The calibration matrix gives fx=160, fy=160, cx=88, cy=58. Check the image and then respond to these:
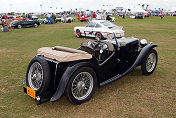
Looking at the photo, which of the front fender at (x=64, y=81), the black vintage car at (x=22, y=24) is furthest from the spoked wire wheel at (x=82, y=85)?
the black vintage car at (x=22, y=24)

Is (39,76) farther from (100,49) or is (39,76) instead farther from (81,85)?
(100,49)

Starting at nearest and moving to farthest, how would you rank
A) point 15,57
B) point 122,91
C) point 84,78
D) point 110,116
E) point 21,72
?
point 110,116 < point 84,78 < point 122,91 < point 21,72 < point 15,57

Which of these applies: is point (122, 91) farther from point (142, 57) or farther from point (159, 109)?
point (142, 57)

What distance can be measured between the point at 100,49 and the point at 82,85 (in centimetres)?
127

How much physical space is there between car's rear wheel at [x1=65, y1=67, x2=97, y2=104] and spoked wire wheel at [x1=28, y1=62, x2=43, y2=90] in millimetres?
713

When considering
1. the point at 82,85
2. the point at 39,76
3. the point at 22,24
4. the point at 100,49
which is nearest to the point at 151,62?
the point at 100,49

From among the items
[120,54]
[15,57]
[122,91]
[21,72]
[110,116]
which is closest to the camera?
[110,116]

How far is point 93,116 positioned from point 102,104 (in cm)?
46

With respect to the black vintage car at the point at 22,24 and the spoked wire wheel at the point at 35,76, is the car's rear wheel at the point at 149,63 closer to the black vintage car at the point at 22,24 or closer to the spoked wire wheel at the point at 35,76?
the spoked wire wheel at the point at 35,76

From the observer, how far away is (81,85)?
3.41 m

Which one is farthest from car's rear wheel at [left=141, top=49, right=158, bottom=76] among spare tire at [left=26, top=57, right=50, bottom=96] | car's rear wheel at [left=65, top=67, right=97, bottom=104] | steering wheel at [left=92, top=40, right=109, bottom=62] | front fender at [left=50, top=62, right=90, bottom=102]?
spare tire at [left=26, top=57, right=50, bottom=96]

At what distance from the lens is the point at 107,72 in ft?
13.2

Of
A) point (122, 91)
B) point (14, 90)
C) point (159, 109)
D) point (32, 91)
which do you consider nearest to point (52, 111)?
point (32, 91)

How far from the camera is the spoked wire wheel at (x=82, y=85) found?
3372 millimetres
